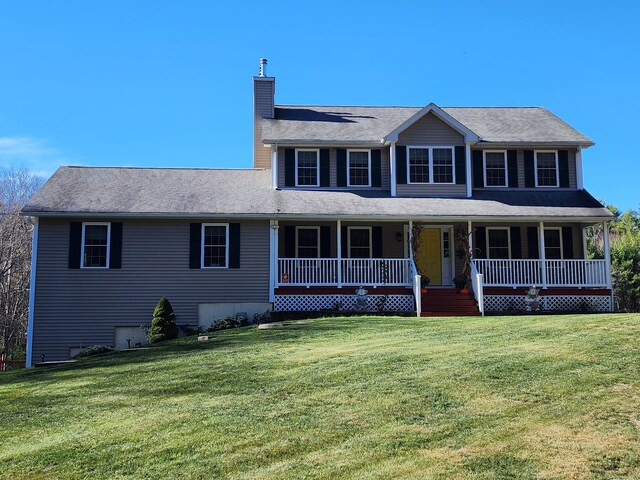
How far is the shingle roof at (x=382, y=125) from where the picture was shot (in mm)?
21359

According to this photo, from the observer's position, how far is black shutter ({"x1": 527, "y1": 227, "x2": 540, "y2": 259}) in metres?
20.9

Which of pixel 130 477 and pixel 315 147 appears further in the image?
pixel 315 147

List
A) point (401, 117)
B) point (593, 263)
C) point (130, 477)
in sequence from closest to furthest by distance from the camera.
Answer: point (130, 477) → point (593, 263) → point (401, 117)

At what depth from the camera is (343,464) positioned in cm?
606

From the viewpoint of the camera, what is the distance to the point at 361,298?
61.7ft

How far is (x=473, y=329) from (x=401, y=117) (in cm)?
1242

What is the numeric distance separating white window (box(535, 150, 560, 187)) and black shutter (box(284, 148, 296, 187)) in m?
8.45

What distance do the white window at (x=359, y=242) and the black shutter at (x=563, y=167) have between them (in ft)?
23.2

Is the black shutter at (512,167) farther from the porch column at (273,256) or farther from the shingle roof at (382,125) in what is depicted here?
the porch column at (273,256)

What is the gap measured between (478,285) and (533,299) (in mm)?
1841

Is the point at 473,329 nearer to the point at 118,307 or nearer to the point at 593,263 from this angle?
the point at 593,263

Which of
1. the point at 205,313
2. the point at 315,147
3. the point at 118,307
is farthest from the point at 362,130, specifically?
the point at 118,307

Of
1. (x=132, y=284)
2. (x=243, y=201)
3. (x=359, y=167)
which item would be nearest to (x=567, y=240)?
(x=359, y=167)

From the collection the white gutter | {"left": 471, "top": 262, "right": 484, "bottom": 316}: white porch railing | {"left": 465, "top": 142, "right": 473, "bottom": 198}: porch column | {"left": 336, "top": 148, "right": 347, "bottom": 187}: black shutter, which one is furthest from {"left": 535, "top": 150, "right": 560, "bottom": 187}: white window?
the white gutter
